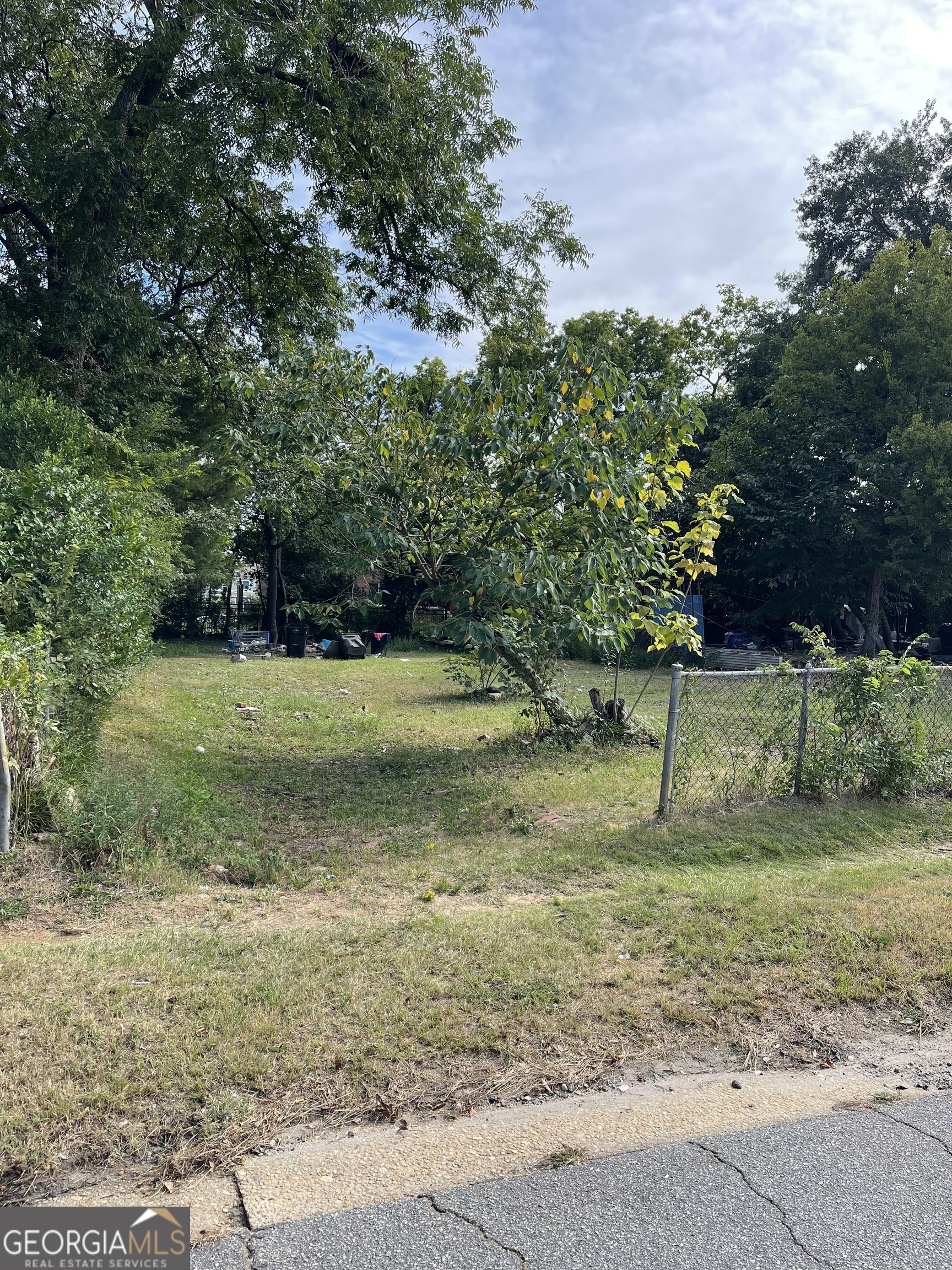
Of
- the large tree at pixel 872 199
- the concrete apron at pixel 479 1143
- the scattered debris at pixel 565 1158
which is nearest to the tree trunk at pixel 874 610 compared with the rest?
the large tree at pixel 872 199

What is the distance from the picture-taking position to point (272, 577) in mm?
21844

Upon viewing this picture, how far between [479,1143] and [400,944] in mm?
1294

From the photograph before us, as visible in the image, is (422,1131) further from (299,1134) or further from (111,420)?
(111,420)

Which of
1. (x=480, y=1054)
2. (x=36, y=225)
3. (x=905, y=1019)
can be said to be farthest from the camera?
(x=36, y=225)

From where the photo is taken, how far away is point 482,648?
277 inches

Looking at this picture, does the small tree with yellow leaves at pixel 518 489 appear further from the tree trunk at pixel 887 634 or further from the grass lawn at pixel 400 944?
the tree trunk at pixel 887 634

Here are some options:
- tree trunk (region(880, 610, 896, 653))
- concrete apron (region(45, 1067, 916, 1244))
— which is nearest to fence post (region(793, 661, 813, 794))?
concrete apron (region(45, 1067, 916, 1244))

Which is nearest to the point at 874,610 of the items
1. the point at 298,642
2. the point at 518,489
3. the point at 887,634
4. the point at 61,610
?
the point at 887,634

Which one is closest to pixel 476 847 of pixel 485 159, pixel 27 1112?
pixel 27 1112

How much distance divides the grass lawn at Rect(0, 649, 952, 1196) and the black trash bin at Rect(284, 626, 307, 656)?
12.5m

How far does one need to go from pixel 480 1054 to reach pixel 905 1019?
178cm

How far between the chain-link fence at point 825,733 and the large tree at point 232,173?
24.0 ft

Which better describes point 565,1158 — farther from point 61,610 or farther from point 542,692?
point 542,692

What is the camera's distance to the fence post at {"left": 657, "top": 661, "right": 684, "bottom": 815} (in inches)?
231
